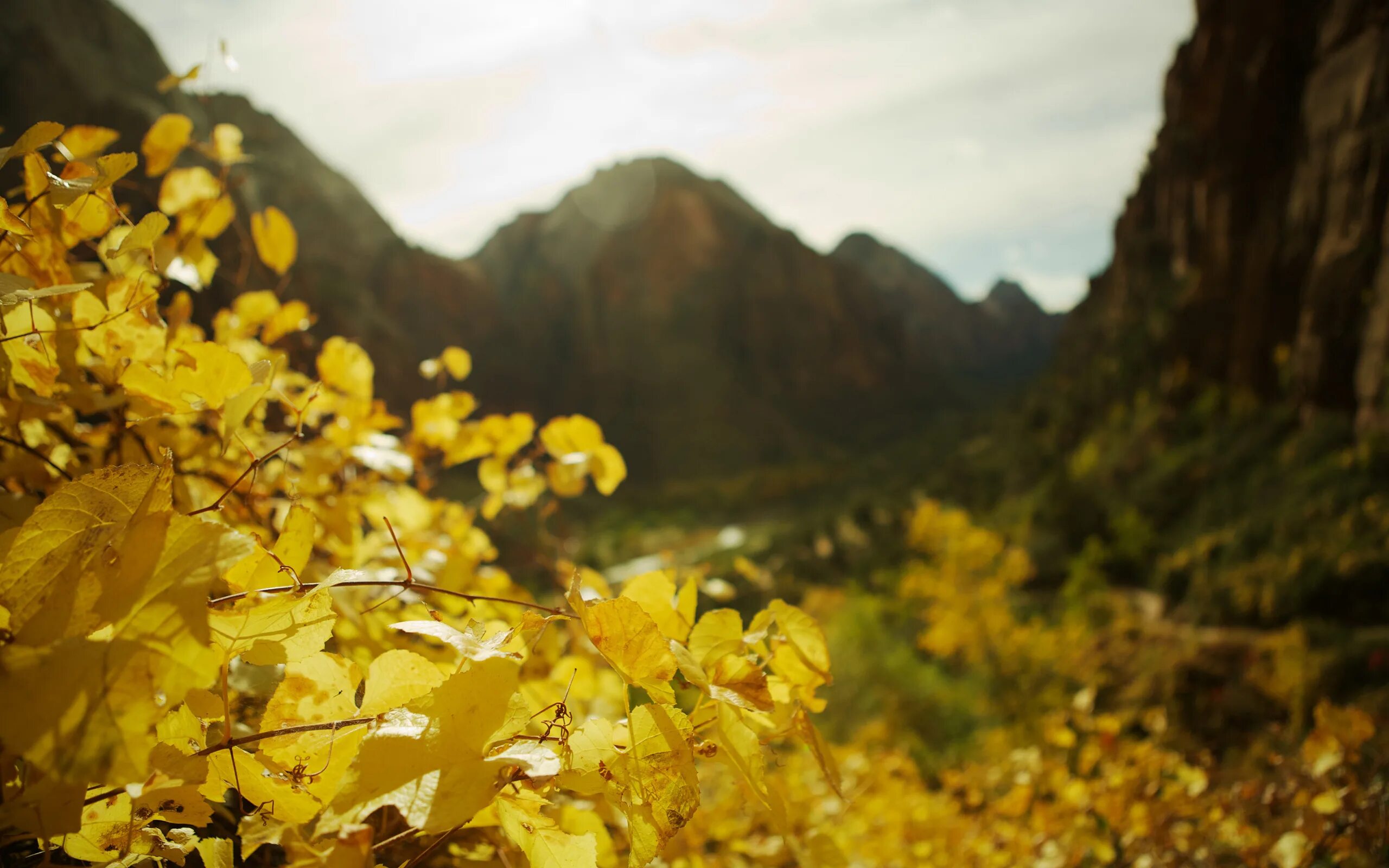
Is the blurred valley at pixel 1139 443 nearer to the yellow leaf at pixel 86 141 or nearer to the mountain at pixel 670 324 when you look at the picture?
the yellow leaf at pixel 86 141

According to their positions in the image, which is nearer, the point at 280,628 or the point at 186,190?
the point at 280,628

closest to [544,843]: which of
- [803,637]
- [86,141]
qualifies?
[803,637]


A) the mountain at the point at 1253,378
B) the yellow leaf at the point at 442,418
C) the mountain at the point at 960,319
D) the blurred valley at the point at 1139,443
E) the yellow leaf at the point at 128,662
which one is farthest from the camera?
the mountain at the point at 960,319

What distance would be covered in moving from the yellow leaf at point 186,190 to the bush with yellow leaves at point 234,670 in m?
0.10

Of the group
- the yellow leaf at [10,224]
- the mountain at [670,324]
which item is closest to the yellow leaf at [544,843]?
the yellow leaf at [10,224]

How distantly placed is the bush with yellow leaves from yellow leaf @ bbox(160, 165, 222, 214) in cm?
10

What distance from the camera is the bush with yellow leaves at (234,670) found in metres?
0.20

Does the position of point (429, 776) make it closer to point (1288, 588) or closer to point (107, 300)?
point (107, 300)

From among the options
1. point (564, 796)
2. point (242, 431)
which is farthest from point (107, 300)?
point (564, 796)

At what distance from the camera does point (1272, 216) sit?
25.0 feet

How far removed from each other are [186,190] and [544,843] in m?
0.66

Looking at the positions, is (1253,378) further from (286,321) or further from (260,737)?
(260,737)

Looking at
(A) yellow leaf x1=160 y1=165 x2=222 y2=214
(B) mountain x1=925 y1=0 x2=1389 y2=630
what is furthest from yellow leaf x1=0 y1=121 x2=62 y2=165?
(B) mountain x1=925 y1=0 x2=1389 y2=630

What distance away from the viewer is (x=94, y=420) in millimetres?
1012
